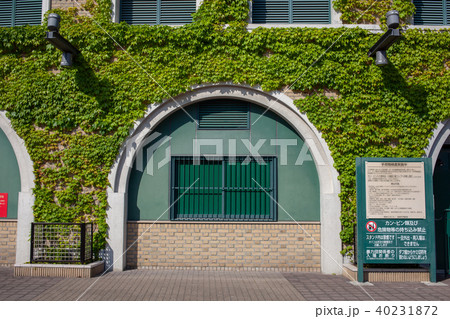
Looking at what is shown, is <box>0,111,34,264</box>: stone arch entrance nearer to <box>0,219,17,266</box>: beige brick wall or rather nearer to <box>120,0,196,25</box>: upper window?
<box>0,219,17,266</box>: beige brick wall

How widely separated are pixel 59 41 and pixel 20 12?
2672 millimetres

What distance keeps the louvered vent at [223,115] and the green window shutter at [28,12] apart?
481 cm

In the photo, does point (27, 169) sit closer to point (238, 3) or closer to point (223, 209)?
point (223, 209)

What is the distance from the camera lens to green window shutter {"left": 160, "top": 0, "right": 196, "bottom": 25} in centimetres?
933

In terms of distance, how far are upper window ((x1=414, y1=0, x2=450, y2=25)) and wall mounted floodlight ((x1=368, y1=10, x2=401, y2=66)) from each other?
216 centimetres

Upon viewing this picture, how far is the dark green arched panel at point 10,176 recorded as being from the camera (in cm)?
899

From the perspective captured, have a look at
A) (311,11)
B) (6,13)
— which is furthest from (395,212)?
(6,13)

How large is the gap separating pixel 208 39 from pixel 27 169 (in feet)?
17.2

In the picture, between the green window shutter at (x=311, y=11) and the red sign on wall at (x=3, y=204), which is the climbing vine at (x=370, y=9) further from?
the red sign on wall at (x=3, y=204)

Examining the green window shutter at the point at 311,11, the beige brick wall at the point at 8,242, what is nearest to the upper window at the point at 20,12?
the beige brick wall at the point at 8,242

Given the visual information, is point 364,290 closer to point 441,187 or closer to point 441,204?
point 441,204

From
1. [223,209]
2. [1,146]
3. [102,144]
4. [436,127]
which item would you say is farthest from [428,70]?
[1,146]

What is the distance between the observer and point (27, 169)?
28.4ft

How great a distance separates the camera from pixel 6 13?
377 inches
